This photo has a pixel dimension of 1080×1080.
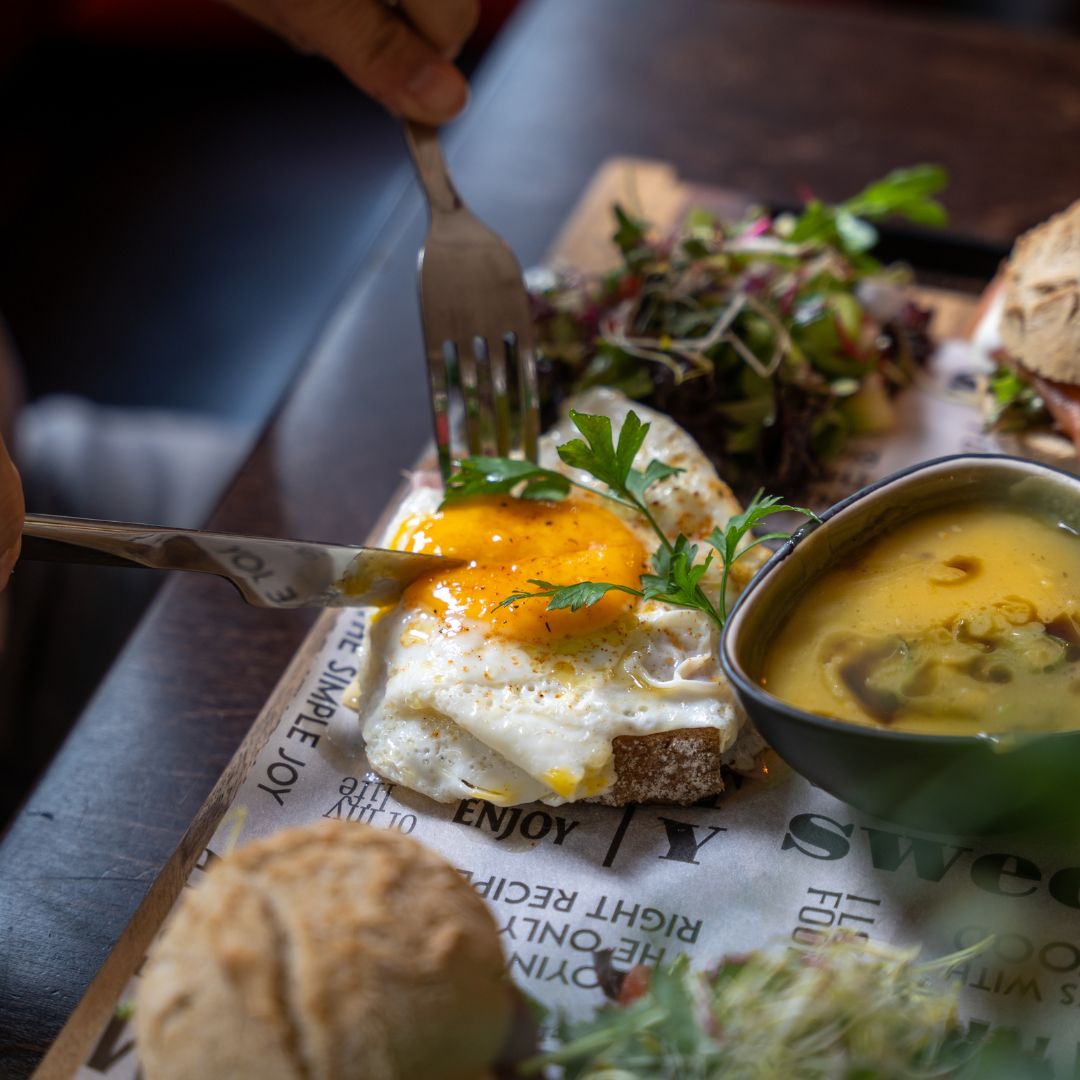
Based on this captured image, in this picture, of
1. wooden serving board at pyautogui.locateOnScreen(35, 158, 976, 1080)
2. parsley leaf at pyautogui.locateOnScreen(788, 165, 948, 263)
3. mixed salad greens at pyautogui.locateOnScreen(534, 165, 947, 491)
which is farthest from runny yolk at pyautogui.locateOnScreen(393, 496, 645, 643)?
parsley leaf at pyautogui.locateOnScreen(788, 165, 948, 263)

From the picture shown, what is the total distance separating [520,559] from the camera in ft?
7.71

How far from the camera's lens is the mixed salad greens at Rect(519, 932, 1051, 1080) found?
5.43 feet

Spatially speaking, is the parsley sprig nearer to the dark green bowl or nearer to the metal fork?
the dark green bowl

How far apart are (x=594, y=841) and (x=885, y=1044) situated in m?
0.61

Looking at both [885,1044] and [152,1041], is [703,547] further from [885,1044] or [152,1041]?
[152,1041]

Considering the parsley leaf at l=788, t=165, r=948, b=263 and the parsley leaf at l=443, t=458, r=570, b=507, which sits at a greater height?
the parsley leaf at l=788, t=165, r=948, b=263

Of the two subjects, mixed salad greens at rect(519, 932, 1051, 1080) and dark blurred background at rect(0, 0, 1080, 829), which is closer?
mixed salad greens at rect(519, 932, 1051, 1080)

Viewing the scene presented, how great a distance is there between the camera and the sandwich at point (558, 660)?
2131mm

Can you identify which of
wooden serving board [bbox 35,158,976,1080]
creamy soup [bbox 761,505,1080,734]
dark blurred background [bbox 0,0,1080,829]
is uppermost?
creamy soup [bbox 761,505,1080,734]

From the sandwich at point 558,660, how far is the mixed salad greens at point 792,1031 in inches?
16.8

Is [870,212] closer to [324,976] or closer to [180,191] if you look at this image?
[324,976]

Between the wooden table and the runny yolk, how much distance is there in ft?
1.72

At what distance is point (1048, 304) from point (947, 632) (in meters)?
1.12

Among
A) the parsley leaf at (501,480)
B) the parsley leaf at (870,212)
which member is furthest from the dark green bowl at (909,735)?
the parsley leaf at (870,212)
